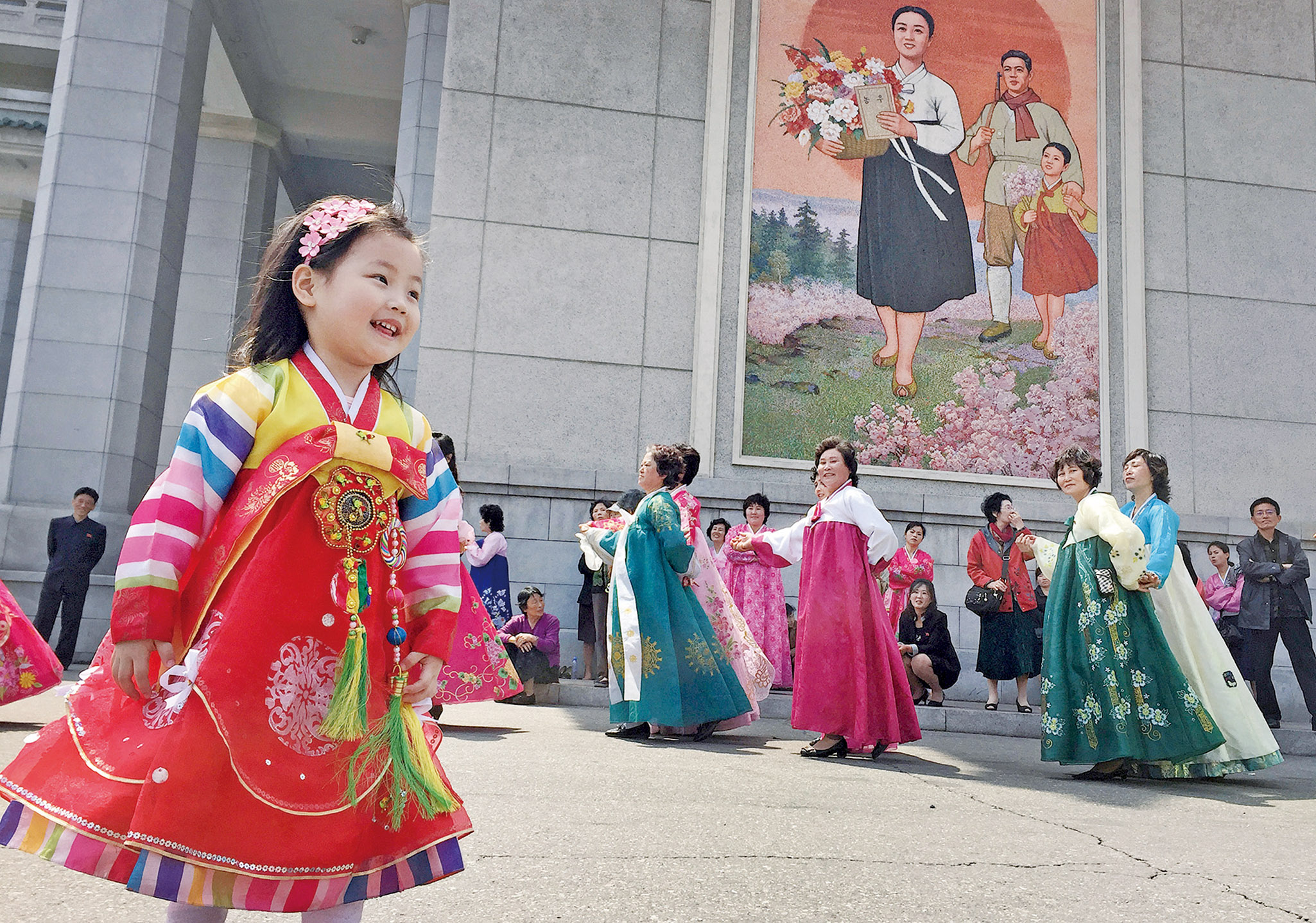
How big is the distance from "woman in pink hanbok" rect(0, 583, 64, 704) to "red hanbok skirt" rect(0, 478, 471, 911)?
3.19m

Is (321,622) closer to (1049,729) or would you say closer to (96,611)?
(1049,729)

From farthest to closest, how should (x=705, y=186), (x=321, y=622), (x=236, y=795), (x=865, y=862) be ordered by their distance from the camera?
(x=705, y=186), (x=865, y=862), (x=321, y=622), (x=236, y=795)

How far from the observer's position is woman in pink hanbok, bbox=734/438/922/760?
16.7ft

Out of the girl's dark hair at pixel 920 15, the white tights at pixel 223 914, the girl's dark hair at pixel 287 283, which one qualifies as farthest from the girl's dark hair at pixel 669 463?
the girl's dark hair at pixel 920 15

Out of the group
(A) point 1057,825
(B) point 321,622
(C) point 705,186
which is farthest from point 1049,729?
(C) point 705,186

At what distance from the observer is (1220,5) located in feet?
34.3

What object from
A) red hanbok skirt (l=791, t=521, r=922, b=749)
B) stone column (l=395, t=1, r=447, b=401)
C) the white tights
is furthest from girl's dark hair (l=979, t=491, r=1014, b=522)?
the white tights

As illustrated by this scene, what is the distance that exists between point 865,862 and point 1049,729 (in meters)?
2.61

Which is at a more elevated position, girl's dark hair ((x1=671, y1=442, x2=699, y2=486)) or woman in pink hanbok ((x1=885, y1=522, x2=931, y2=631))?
girl's dark hair ((x1=671, y1=442, x2=699, y2=486))

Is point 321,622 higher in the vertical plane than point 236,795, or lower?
higher

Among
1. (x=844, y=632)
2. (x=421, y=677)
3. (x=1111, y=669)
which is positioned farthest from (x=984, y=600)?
(x=421, y=677)

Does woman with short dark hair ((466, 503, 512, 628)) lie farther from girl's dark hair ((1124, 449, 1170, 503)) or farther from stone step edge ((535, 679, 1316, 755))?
girl's dark hair ((1124, 449, 1170, 503))

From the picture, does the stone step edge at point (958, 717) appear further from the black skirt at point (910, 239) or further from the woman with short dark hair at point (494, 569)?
the black skirt at point (910, 239)

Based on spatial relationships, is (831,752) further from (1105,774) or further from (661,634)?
(1105,774)
